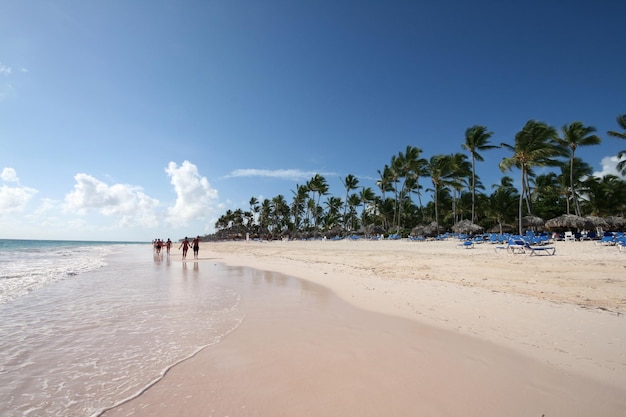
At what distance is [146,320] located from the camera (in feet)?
18.7

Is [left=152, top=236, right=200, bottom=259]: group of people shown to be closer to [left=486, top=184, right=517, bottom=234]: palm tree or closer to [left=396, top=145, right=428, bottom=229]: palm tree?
[left=396, top=145, right=428, bottom=229]: palm tree

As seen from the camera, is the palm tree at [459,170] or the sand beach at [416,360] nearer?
the sand beach at [416,360]

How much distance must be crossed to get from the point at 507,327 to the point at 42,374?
21.5 feet

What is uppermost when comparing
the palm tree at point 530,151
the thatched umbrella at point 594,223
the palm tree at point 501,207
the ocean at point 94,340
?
the palm tree at point 530,151

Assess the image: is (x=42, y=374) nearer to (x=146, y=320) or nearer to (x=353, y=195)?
(x=146, y=320)

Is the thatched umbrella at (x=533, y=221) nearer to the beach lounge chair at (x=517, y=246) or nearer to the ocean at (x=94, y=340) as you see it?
the beach lounge chair at (x=517, y=246)

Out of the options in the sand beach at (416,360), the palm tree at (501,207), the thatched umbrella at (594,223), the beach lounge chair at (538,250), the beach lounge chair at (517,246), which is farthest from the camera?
the palm tree at (501,207)

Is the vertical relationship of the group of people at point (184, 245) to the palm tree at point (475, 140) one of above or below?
below

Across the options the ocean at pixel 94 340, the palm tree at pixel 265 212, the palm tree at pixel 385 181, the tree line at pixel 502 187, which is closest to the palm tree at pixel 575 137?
the tree line at pixel 502 187

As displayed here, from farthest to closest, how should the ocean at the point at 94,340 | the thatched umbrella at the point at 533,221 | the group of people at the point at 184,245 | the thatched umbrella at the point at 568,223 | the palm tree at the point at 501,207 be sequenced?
the palm tree at the point at 501,207 → the thatched umbrella at the point at 533,221 → the thatched umbrella at the point at 568,223 → the group of people at the point at 184,245 → the ocean at the point at 94,340

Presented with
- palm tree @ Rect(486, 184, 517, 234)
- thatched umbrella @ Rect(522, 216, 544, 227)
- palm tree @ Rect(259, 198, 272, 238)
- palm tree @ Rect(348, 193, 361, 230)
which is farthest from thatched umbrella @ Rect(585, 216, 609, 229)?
palm tree @ Rect(259, 198, 272, 238)

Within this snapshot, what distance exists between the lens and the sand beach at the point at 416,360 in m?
2.73

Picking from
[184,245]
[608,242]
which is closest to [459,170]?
[608,242]

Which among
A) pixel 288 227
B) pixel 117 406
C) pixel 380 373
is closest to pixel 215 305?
pixel 117 406
